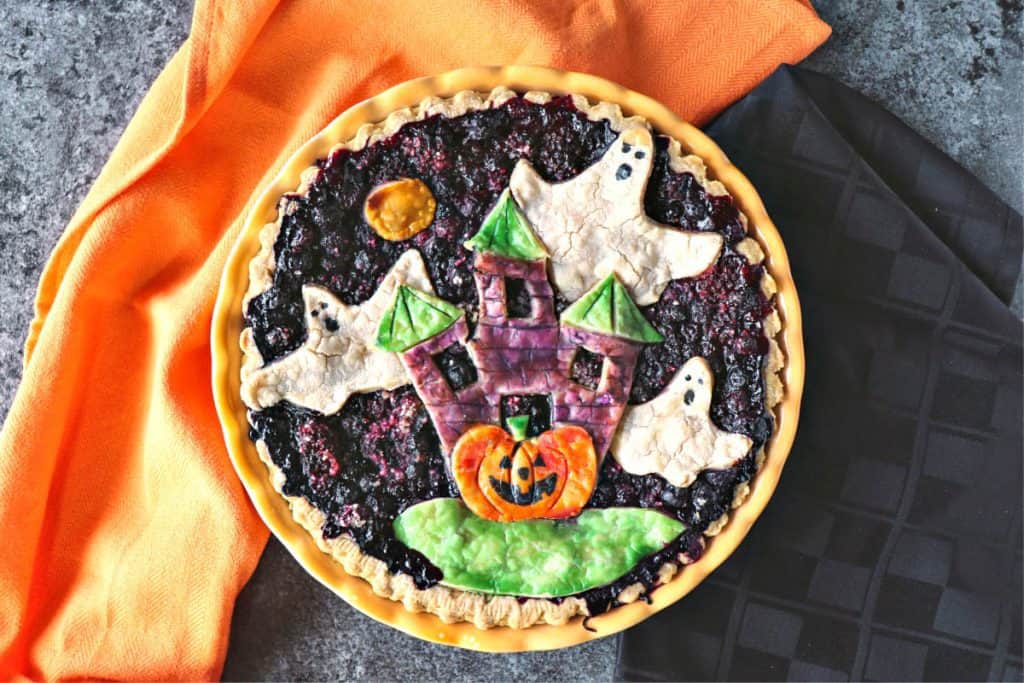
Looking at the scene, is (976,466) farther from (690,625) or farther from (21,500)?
(21,500)

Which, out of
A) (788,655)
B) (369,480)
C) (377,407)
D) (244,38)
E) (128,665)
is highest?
(244,38)

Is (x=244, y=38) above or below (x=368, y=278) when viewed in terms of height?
above

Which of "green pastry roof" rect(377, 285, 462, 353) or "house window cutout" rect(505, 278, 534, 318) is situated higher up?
"house window cutout" rect(505, 278, 534, 318)

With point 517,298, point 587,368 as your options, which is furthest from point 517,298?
point 587,368

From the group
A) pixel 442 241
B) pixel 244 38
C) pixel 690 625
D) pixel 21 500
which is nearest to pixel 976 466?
pixel 690 625

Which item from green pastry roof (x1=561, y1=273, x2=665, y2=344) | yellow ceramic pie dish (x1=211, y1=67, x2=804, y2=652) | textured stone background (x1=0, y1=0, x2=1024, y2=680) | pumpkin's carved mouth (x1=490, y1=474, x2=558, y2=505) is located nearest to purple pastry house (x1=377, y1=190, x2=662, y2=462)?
green pastry roof (x1=561, y1=273, x2=665, y2=344)

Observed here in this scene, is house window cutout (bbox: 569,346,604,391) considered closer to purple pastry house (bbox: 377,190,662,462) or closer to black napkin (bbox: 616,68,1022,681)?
purple pastry house (bbox: 377,190,662,462)
